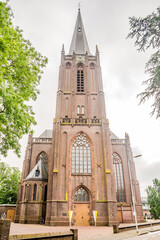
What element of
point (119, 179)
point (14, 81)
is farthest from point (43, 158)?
point (14, 81)

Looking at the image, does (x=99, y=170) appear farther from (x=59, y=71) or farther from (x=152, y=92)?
(x=59, y=71)

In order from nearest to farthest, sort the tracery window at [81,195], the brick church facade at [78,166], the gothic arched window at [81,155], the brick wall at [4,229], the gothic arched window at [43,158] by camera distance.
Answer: the brick wall at [4,229] < the brick church facade at [78,166] < the tracery window at [81,195] < the gothic arched window at [81,155] < the gothic arched window at [43,158]

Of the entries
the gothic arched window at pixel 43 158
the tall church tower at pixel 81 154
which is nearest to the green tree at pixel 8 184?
the gothic arched window at pixel 43 158

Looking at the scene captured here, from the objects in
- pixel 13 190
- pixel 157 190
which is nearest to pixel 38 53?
pixel 157 190

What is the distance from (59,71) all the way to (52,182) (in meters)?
21.1

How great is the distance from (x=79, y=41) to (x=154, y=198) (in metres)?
39.9

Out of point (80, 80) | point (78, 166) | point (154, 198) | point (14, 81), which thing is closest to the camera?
point (14, 81)

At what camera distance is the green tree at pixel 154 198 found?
33.4m

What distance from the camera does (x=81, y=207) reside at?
22.2 meters

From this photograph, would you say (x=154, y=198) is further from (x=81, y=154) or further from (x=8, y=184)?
(x=8, y=184)

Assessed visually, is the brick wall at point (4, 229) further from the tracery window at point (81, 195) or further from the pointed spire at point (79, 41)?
the pointed spire at point (79, 41)

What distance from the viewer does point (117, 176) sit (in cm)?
2891

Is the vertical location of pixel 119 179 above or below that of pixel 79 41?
below

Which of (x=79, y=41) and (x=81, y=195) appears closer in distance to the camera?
(x=81, y=195)
